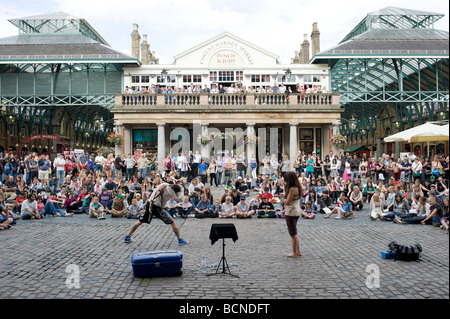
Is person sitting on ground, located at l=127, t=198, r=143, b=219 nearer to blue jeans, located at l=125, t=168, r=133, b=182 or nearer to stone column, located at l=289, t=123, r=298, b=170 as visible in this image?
blue jeans, located at l=125, t=168, r=133, b=182

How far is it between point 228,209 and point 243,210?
60cm

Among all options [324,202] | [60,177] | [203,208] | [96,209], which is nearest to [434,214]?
[324,202]

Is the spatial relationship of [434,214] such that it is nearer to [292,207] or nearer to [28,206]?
[292,207]

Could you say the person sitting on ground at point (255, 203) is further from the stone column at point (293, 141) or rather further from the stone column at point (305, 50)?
the stone column at point (305, 50)

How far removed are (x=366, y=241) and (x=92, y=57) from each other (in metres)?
25.3

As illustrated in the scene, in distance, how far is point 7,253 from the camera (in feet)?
27.7

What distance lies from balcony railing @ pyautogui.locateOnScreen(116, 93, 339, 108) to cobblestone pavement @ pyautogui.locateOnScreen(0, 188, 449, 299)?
1459 centimetres

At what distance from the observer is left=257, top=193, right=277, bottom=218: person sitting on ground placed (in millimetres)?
14617

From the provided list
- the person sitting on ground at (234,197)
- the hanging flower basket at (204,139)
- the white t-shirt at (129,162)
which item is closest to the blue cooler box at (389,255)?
the person sitting on ground at (234,197)

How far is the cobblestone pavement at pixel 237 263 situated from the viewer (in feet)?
19.4
